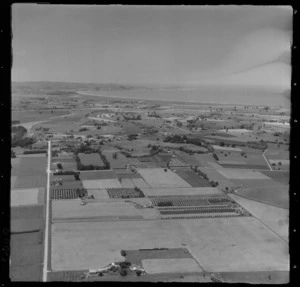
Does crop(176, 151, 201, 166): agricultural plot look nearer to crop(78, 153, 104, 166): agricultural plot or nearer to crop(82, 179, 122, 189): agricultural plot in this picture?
crop(82, 179, 122, 189): agricultural plot

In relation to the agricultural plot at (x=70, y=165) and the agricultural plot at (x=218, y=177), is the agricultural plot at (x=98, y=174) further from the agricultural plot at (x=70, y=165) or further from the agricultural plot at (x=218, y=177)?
the agricultural plot at (x=218, y=177)

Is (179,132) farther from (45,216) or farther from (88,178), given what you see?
(45,216)

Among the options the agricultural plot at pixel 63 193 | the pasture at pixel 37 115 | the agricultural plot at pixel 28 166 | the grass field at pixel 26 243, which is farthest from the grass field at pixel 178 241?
the pasture at pixel 37 115

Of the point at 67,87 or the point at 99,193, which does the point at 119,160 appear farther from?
the point at 67,87

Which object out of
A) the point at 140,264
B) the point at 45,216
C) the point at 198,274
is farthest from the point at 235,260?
the point at 45,216

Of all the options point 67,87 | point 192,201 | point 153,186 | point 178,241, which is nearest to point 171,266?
point 178,241

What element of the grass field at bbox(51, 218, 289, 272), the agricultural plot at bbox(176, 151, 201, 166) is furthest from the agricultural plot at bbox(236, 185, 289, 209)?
the agricultural plot at bbox(176, 151, 201, 166)
